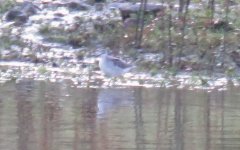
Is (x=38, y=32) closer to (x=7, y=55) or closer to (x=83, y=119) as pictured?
(x=7, y=55)

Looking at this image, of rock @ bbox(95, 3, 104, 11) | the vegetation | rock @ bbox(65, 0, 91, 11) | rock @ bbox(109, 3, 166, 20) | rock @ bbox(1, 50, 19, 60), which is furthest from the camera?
the vegetation

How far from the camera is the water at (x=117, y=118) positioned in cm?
1138

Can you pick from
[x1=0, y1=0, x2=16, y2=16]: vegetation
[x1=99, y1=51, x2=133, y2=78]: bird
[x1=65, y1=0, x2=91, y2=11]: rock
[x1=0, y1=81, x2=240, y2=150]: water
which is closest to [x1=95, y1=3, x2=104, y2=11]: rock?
[x1=65, y1=0, x2=91, y2=11]: rock

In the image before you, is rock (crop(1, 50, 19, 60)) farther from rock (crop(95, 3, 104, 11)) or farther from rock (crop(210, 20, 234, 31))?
rock (crop(95, 3, 104, 11))

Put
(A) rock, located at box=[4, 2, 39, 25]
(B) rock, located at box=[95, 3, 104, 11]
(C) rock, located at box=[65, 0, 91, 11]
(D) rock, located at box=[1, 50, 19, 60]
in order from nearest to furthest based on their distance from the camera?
1. (D) rock, located at box=[1, 50, 19, 60]
2. (A) rock, located at box=[4, 2, 39, 25]
3. (B) rock, located at box=[95, 3, 104, 11]
4. (C) rock, located at box=[65, 0, 91, 11]

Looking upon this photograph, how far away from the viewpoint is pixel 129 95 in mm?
16672

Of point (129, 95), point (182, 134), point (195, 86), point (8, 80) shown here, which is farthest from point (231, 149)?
point (8, 80)

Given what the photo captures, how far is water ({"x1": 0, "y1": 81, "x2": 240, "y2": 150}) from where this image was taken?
11.4m

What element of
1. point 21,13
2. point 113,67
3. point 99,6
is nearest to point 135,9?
point 99,6

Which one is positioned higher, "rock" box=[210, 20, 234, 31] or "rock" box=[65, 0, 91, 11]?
"rock" box=[210, 20, 234, 31]

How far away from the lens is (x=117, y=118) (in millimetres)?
13578

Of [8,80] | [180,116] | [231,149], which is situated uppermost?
[231,149]

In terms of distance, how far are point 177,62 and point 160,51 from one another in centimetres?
133

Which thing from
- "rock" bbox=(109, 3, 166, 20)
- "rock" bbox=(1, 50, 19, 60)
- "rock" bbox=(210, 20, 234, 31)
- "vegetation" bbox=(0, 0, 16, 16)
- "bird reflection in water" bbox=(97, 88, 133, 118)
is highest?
"bird reflection in water" bbox=(97, 88, 133, 118)
